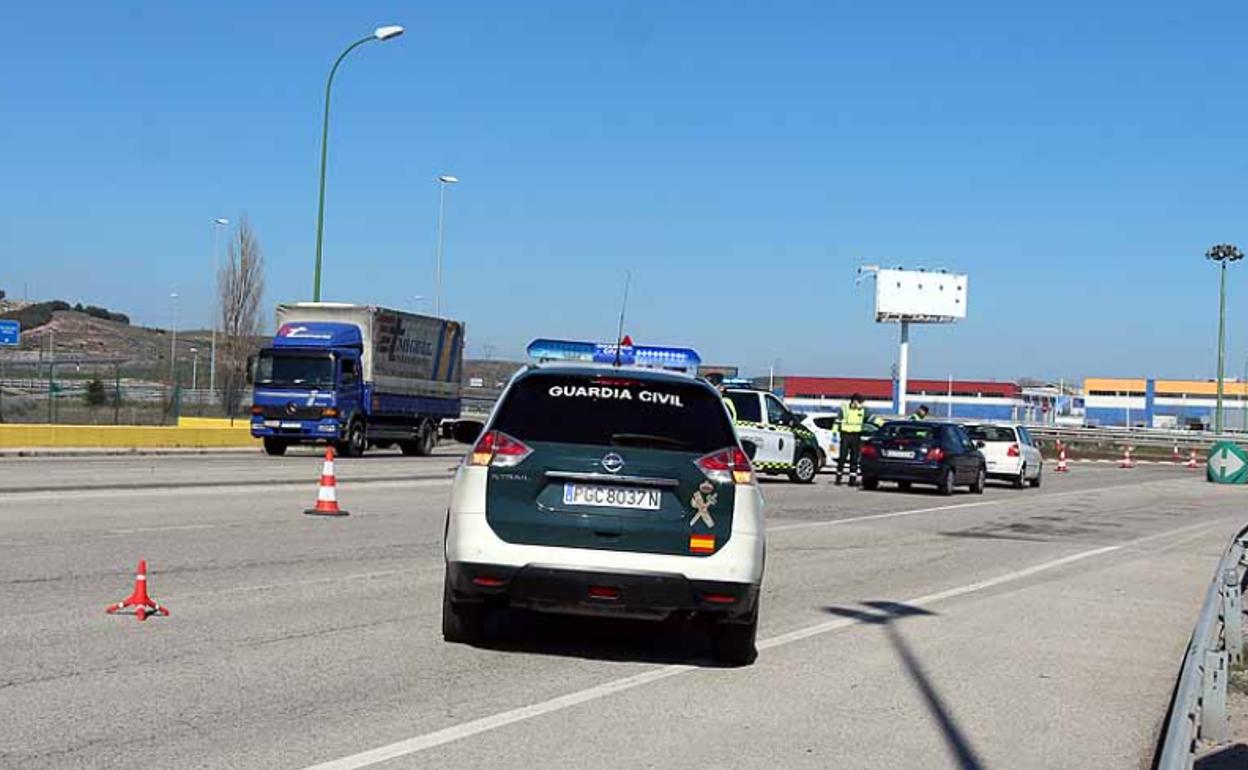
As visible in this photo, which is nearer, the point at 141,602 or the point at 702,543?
the point at 702,543

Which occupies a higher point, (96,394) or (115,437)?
(96,394)

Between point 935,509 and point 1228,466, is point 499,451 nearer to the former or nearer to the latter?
point 935,509

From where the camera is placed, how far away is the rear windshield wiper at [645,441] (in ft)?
28.9

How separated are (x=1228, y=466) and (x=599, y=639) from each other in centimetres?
4049

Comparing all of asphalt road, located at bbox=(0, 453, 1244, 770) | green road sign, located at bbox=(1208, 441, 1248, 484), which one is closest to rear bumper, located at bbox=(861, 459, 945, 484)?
asphalt road, located at bbox=(0, 453, 1244, 770)

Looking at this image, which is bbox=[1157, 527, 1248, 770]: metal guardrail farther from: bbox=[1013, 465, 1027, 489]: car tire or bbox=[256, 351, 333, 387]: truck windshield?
bbox=[256, 351, 333, 387]: truck windshield

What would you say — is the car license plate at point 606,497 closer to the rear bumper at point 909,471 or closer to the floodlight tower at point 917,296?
the rear bumper at point 909,471

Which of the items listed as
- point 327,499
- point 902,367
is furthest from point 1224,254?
point 327,499

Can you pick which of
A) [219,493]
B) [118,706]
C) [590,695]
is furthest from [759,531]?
[219,493]

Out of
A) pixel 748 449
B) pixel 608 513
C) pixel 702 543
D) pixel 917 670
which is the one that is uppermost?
pixel 748 449

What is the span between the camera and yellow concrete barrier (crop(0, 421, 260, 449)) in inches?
1421

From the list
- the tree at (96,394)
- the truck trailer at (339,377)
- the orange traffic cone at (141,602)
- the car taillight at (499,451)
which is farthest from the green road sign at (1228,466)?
the orange traffic cone at (141,602)

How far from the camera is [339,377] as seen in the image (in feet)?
112

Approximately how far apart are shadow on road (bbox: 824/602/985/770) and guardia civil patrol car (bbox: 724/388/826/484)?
1704 centimetres
